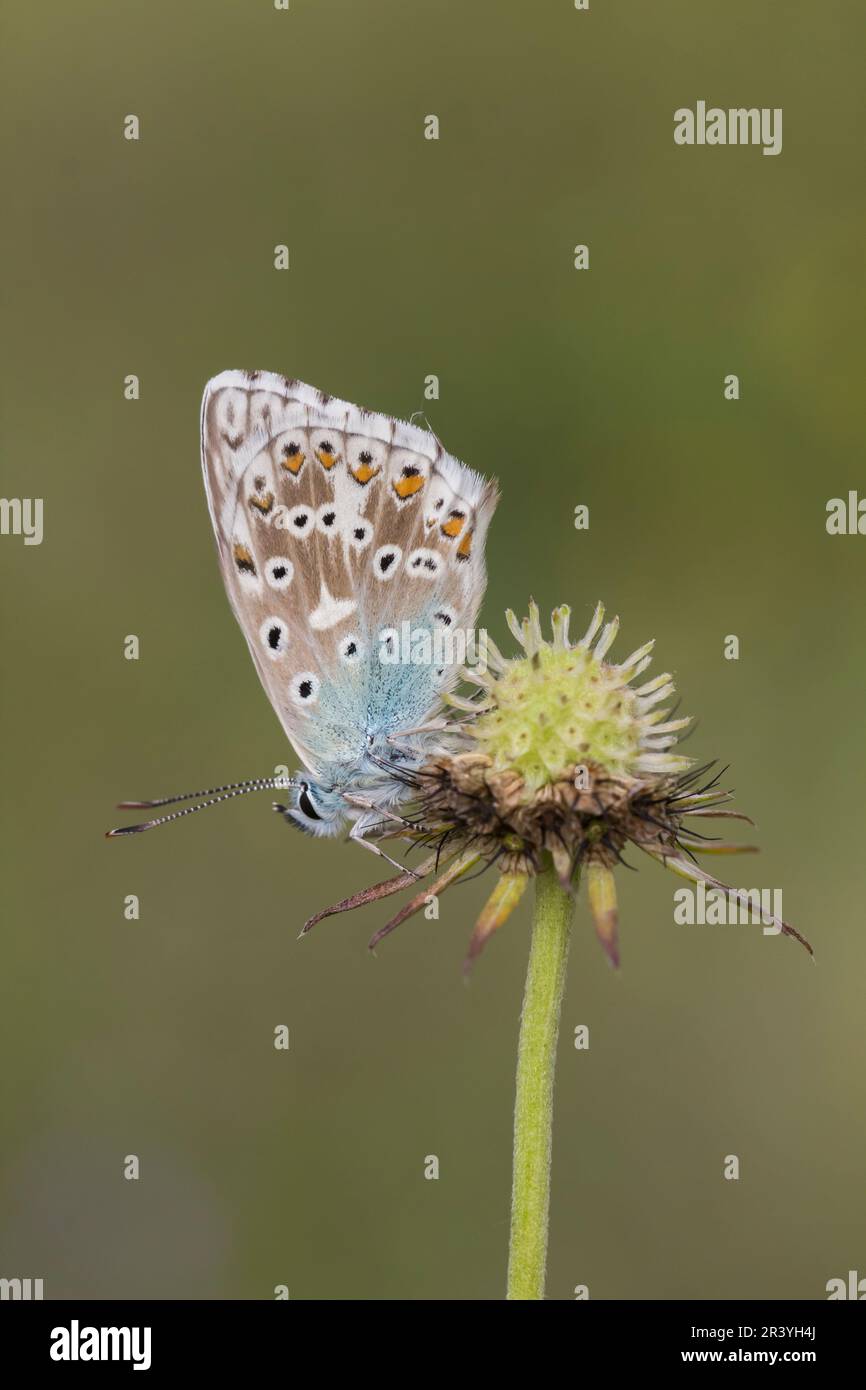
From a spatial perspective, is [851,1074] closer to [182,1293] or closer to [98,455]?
[182,1293]

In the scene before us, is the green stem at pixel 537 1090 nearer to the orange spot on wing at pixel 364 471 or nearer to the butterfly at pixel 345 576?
the butterfly at pixel 345 576

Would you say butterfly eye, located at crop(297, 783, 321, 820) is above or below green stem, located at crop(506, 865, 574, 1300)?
above

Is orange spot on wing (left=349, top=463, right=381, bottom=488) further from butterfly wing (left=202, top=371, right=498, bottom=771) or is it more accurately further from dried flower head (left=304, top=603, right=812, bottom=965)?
dried flower head (left=304, top=603, right=812, bottom=965)

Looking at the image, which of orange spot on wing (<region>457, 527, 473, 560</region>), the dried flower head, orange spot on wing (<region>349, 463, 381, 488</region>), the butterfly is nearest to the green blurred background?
the butterfly

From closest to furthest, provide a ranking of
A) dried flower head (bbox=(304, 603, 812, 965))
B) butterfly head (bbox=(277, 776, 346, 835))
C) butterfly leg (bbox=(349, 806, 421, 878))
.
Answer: dried flower head (bbox=(304, 603, 812, 965)) < butterfly leg (bbox=(349, 806, 421, 878)) < butterfly head (bbox=(277, 776, 346, 835))

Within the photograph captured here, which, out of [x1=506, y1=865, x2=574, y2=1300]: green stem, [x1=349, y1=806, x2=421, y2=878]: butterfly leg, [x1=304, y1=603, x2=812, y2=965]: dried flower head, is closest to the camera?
[x1=506, y1=865, x2=574, y2=1300]: green stem

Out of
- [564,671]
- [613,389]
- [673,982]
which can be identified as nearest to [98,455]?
[613,389]
